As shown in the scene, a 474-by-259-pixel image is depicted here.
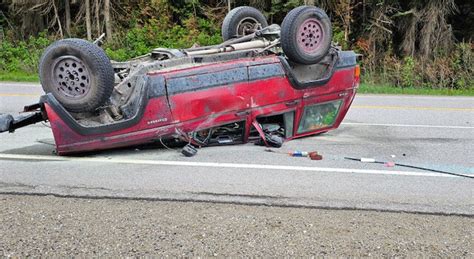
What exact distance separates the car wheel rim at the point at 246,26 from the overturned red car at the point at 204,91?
2.07 feet

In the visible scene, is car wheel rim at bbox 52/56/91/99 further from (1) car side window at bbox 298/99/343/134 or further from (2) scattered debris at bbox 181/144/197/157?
(1) car side window at bbox 298/99/343/134

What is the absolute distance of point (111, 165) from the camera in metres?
5.32

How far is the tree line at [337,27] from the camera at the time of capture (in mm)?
17859

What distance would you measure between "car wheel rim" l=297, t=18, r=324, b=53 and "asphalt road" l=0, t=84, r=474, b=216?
1.27 metres

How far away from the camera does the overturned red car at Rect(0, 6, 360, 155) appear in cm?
548

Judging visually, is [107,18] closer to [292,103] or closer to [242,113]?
[292,103]

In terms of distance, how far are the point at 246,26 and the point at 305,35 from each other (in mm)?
1707

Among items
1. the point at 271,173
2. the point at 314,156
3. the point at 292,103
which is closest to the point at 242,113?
the point at 292,103

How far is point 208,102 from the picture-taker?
588 centimetres

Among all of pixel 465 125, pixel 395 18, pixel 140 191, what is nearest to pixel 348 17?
pixel 395 18

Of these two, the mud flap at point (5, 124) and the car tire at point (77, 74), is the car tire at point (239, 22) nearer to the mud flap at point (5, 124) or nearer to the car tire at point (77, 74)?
the car tire at point (77, 74)

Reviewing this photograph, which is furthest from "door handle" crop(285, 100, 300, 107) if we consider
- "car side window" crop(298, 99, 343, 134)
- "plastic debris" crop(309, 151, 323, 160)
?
"plastic debris" crop(309, 151, 323, 160)

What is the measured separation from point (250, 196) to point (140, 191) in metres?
0.99

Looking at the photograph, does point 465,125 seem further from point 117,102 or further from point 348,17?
point 348,17
